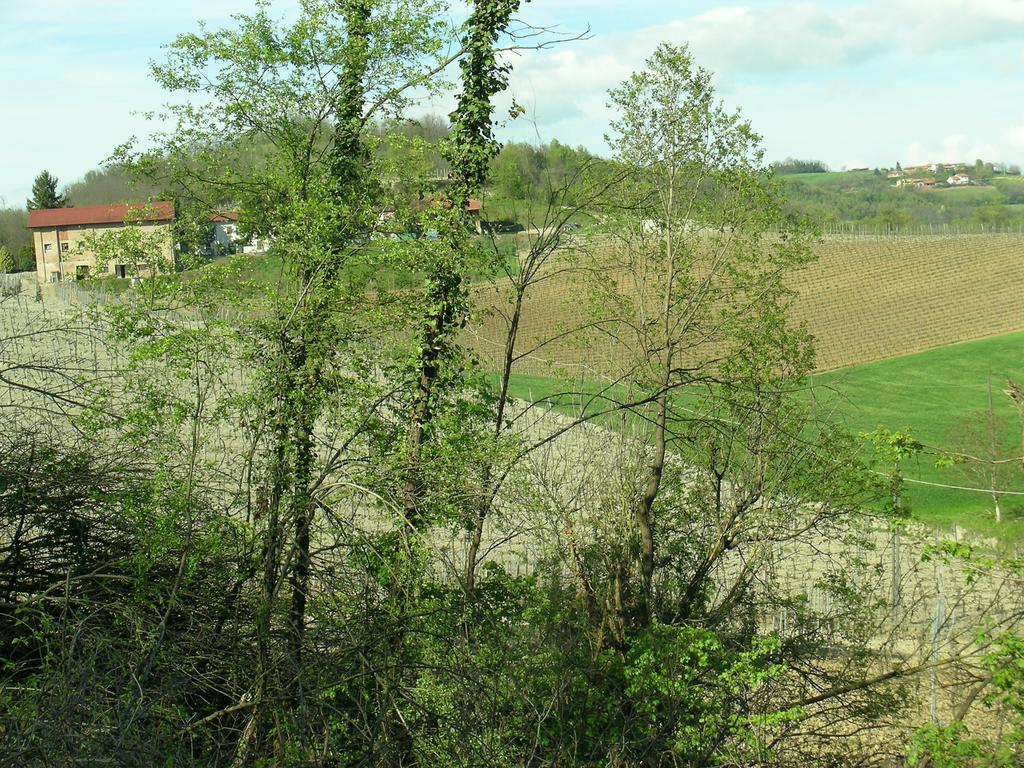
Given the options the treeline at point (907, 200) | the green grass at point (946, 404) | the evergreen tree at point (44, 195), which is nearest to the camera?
the green grass at point (946, 404)

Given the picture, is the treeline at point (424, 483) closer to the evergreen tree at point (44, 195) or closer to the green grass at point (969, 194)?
the evergreen tree at point (44, 195)

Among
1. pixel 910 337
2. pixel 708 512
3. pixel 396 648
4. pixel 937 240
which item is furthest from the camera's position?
pixel 937 240

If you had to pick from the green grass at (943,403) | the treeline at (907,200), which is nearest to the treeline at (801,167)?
the treeline at (907,200)

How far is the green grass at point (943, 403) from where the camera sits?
32781 mm

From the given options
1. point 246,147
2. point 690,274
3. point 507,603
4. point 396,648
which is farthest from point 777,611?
point 246,147

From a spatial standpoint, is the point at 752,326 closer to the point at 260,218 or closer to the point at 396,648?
the point at 260,218

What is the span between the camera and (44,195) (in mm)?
72938

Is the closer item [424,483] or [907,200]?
[424,483]

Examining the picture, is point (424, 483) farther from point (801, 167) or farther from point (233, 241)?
point (801, 167)

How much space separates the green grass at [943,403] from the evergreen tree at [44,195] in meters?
47.7

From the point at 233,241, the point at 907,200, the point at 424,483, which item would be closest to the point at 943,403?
the point at 233,241

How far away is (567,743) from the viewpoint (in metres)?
10.3

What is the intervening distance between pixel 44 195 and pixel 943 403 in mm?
59839

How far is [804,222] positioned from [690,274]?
5.70 feet
